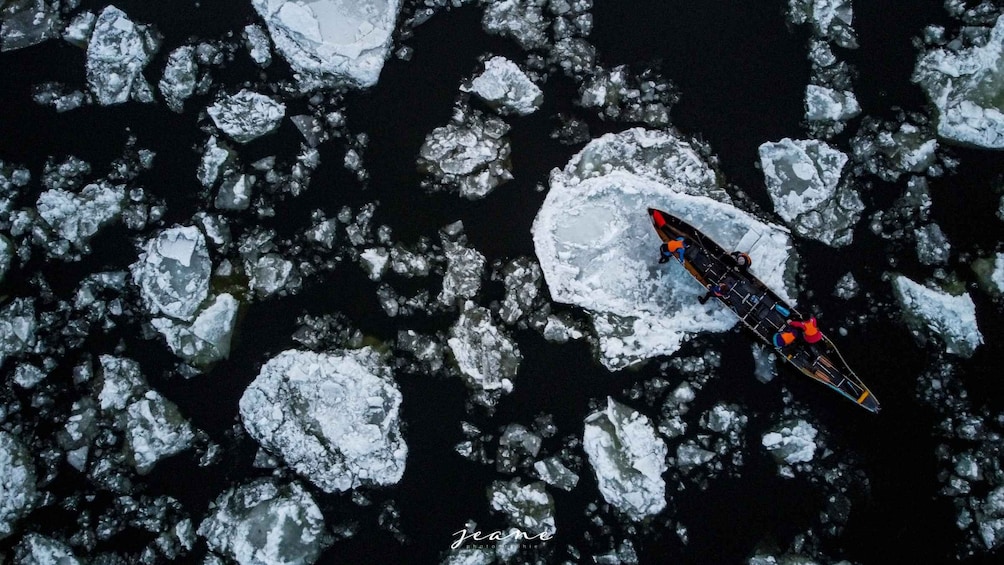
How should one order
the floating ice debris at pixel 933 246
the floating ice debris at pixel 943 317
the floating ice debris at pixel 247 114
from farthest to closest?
the floating ice debris at pixel 247 114 < the floating ice debris at pixel 933 246 < the floating ice debris at pixel 943 317

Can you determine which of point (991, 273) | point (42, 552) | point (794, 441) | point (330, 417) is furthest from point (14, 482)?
point (991, 273)

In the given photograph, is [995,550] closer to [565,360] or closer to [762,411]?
[762,411]

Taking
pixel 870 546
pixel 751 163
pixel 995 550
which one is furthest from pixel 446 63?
pixel 995 550

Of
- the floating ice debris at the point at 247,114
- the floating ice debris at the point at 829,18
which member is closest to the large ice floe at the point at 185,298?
the floating ice debris at the point at 247,114

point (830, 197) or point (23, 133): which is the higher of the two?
point (830, 197)

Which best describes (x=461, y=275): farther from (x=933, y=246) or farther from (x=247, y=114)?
(x=933, y=246)

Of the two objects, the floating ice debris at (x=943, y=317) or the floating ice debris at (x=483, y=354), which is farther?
the floating ice debris at (x=483, y=354)

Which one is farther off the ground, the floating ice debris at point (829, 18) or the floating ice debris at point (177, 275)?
the floating ice debris at point (829, 18)

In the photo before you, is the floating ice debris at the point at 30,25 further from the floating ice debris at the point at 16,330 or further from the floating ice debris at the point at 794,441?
the floating ice debris at the point at 794,441
